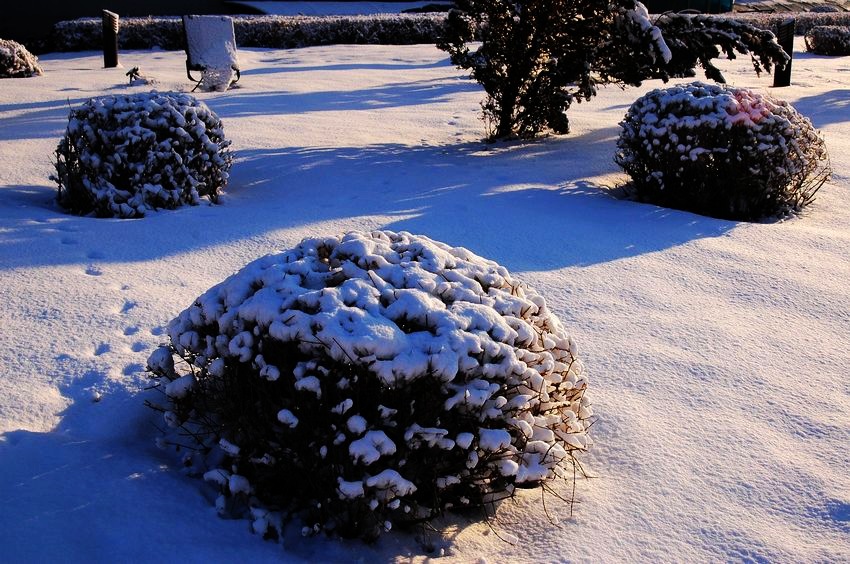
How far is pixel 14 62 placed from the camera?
38.2 feet

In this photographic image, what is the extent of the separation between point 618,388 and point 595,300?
36.6 inches

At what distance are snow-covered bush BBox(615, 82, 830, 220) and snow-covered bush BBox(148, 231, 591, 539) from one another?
11.5ft

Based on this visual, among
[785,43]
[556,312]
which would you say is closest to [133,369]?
[556,312]

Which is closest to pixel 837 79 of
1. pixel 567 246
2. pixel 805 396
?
pixel 567 246

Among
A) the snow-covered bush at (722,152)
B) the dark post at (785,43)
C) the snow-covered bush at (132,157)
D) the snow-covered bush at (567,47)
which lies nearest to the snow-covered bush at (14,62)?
the snow-covered bush at (567,47)

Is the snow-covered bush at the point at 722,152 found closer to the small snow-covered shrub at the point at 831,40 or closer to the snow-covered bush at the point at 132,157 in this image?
the snow-covered bush at the point at 132,157

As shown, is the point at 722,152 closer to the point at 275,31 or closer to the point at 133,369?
the point at 133,369

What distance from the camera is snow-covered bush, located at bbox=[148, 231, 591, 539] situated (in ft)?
7.73

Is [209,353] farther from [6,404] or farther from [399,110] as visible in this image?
[399,110]

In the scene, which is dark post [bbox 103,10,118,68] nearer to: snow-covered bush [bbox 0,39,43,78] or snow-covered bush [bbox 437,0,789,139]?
snow-covered bush [bbox 0,39,43,78]

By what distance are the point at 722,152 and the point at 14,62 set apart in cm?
993

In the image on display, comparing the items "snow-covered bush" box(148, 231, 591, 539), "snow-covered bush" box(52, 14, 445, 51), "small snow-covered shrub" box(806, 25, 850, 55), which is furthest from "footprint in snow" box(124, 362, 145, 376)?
"small snow-covered shrub" box(806, 25, 850, 55)

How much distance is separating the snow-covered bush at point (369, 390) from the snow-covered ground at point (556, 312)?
0.53ft

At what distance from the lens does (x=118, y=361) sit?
3.34 m
